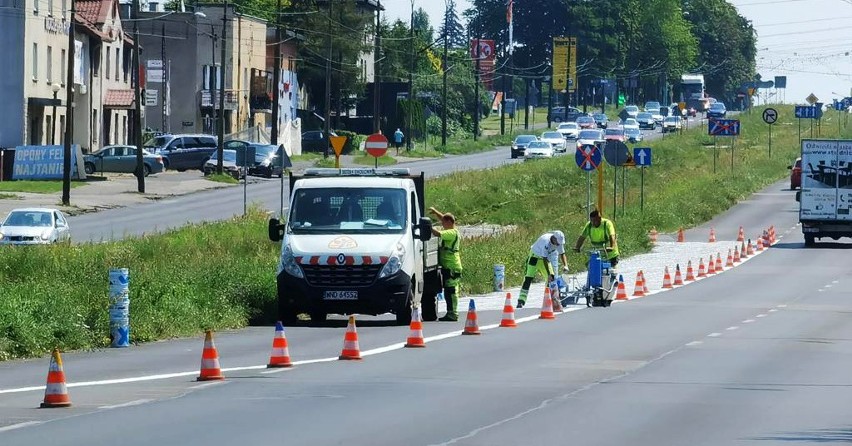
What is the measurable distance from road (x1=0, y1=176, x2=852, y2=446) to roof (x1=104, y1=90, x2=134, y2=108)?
6216 centimetres

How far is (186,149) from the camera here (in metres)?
84.6

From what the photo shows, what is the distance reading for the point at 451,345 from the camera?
23.3 meters

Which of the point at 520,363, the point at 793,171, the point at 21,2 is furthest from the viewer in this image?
the point at 793,171

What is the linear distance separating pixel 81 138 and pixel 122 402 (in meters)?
72.6

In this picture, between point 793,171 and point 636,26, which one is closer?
point 793,171

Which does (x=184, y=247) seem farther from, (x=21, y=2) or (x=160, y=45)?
(x=160, y=45)

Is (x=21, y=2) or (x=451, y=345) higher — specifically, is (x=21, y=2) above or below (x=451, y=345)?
above

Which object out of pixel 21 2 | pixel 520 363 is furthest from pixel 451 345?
pixel 21 2

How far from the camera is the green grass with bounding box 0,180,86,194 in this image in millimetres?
66125

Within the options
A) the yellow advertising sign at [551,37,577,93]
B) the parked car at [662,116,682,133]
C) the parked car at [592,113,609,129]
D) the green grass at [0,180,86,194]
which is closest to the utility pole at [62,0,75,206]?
the green grass at [0,180,86,194]

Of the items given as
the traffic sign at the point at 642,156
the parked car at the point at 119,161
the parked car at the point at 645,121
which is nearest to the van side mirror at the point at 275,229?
the traffic sign at the point at 642,156

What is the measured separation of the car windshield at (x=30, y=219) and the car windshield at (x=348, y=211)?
19.1 meters

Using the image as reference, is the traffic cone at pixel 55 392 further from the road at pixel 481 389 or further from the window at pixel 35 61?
the window at pixel 35 61

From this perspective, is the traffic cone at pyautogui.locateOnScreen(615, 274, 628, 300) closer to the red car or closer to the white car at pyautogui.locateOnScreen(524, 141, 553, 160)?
the red car
